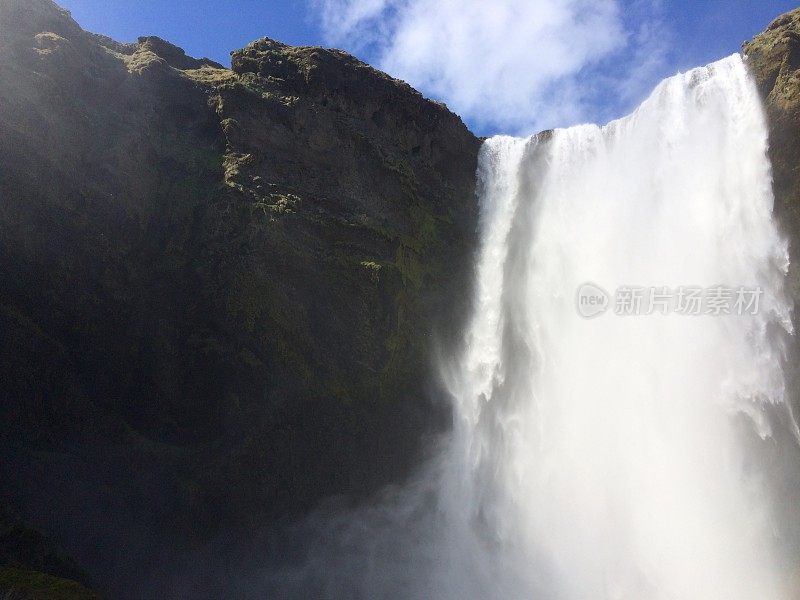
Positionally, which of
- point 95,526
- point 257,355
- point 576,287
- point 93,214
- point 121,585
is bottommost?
point 121,585

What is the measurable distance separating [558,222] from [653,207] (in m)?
4.40

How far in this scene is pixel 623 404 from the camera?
75.0 ft

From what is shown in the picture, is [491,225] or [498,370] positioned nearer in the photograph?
[498,370]

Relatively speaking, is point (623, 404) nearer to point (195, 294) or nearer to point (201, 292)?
point (201, 292)

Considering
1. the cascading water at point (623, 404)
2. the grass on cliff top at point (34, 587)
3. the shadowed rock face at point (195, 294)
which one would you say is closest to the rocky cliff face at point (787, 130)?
the cascading water at point (623, 404)

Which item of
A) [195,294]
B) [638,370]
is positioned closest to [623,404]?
[638,370]

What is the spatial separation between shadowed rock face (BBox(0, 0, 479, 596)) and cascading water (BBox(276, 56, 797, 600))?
249cm

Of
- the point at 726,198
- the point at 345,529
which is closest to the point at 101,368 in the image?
the point at 345,529

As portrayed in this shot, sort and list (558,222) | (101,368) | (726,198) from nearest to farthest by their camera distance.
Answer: (101,368), (726,198), (558,222)

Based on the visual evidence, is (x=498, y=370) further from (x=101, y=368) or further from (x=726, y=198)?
(x=101, y=368)

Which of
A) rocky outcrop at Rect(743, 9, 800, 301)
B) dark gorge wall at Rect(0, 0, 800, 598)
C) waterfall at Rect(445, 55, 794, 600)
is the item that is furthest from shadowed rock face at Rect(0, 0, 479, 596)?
rocky outcrop at Rect(743, 9, 800, 301)

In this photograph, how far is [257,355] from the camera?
20500 millimetres

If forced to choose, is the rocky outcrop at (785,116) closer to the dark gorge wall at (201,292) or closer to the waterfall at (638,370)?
the dark gorge wall at (201,292)

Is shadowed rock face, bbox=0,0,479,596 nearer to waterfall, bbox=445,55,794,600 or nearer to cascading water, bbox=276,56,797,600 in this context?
cascading water, bbox=276,56,797,600
